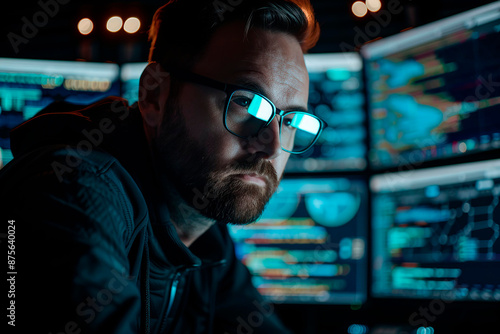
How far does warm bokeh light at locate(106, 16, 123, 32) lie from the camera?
6.25ft

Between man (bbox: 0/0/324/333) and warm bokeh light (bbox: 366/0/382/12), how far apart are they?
0.63 metres

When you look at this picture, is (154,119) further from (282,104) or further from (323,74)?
(323,74)

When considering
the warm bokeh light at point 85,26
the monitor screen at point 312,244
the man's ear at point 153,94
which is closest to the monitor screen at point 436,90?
the monitor screen at point 312,244

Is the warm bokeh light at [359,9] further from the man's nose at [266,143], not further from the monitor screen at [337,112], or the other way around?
the man's nose at [266,143]

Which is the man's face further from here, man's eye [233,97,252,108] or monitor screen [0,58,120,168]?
monitor screen [0,58,120,168]

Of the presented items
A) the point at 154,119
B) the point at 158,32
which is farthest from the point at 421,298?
the point at 158,32

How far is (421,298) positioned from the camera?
4.58 ft

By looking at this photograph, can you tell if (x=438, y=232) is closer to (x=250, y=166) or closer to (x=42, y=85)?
(x=250, y=166)

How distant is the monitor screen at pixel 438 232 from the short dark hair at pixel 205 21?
0.69 meters

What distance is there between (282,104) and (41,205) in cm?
59

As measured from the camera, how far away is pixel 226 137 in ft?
3.18

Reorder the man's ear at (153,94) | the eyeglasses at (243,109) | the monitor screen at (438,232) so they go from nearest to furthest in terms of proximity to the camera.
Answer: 1. the eyeglasses at (243,109)
2. the man's ear at (153,94)
3. the monitor screen at (438,232)

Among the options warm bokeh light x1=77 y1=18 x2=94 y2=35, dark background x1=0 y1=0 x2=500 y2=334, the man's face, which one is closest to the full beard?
the man's face

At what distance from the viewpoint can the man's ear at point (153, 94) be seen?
107 cm
